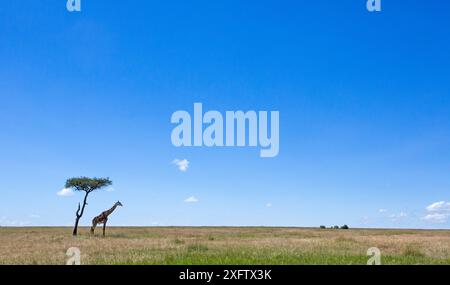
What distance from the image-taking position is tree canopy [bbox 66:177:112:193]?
169 ft

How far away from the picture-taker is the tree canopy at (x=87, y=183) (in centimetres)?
5141

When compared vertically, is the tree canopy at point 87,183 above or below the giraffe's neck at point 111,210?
above

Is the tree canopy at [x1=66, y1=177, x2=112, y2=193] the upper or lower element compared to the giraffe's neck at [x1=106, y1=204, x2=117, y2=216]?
upper

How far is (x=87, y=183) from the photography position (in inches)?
2031
